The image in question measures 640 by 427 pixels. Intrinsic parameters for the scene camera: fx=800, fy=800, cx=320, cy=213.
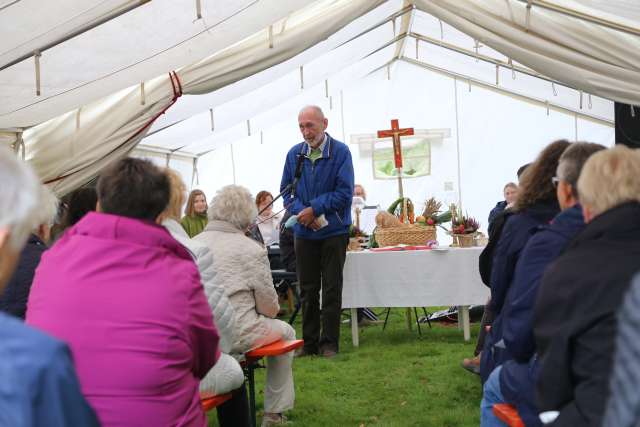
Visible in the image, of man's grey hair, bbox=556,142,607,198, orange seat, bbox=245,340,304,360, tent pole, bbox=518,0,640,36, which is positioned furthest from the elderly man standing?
man's grey hair, bbox=556,142,607,198

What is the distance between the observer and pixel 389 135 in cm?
855

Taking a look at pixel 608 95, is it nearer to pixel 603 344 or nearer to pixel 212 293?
pixel 212 293

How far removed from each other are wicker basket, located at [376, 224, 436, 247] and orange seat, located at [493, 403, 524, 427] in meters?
3.54

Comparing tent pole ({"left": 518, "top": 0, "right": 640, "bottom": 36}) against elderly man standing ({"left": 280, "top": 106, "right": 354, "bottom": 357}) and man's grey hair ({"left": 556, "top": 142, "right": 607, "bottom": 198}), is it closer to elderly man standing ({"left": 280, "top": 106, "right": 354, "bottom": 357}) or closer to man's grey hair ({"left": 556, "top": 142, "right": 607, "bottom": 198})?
elderly man standing ({"left": 280, "top": 106, "right": 354, "bottom": 357})

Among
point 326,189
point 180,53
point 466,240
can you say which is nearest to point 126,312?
point 326,189

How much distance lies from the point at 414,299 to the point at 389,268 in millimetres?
307

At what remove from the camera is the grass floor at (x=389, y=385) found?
176 inches

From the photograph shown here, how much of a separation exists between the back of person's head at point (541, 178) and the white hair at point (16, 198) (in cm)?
227

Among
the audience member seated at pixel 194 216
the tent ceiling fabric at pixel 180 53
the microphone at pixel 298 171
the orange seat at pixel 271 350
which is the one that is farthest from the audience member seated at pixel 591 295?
the audience member seated at pixel 194 216

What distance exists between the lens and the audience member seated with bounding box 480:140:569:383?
10.0 feet

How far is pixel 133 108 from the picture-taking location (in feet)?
18.9

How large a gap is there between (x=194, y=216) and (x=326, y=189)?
9.42ft

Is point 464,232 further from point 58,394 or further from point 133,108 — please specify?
point 58,394

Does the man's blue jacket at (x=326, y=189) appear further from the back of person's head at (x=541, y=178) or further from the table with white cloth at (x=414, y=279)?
the back of person's head at (x=541, y=178)
